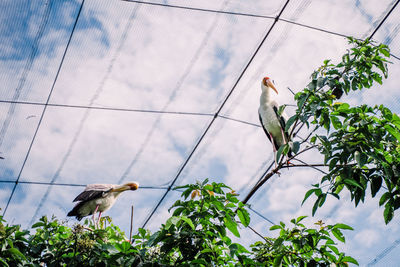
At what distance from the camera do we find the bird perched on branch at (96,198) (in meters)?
5.46

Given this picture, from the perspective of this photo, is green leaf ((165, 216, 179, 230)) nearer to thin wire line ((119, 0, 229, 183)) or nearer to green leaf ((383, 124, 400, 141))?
green leaf ((383, 124, 400, 141))

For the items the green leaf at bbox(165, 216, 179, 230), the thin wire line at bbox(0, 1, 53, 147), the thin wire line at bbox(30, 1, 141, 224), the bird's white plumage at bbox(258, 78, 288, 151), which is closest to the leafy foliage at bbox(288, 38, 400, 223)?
the green leaf at bbox(165, 216, 179, 230)

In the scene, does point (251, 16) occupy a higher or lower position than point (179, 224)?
higher

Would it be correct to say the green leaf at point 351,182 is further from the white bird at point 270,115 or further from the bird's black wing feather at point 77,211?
the bird's black wing feather at point 77,211

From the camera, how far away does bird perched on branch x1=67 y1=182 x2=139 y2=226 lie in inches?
215

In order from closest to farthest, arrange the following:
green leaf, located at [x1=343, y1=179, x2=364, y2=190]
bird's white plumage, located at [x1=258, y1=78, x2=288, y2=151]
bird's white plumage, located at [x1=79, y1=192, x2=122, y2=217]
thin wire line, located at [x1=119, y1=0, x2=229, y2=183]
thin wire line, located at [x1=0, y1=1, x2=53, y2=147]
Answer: green leaf, located at [x1=343, y1=179, x2=364, y2=190]
thin wire line, located at [x1=0, y1=1, x2=53, y2=147]
thin wire line, located at [x1=119, y1=0, x2=229, y2=183]
bird's white plumage, located at [x1=258, y1=78, x2=288, y2=151]
bird's white plumage, located at [x1=79, y1=192, x2=122, y2=217]

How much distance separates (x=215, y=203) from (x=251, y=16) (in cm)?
263

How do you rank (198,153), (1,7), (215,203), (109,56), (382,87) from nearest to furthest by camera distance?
(215,203)
(1,7)
(109,56)
(382,87)
(198,153)

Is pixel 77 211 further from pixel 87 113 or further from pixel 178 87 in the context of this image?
pixel 178 87

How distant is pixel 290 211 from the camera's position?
6.00 m

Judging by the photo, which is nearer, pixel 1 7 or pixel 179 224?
pixel 179 224

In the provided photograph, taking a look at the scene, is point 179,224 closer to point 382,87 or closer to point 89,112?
point 89,112

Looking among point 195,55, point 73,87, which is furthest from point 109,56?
point 195,55

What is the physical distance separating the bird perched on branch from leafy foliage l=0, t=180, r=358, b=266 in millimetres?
2352
